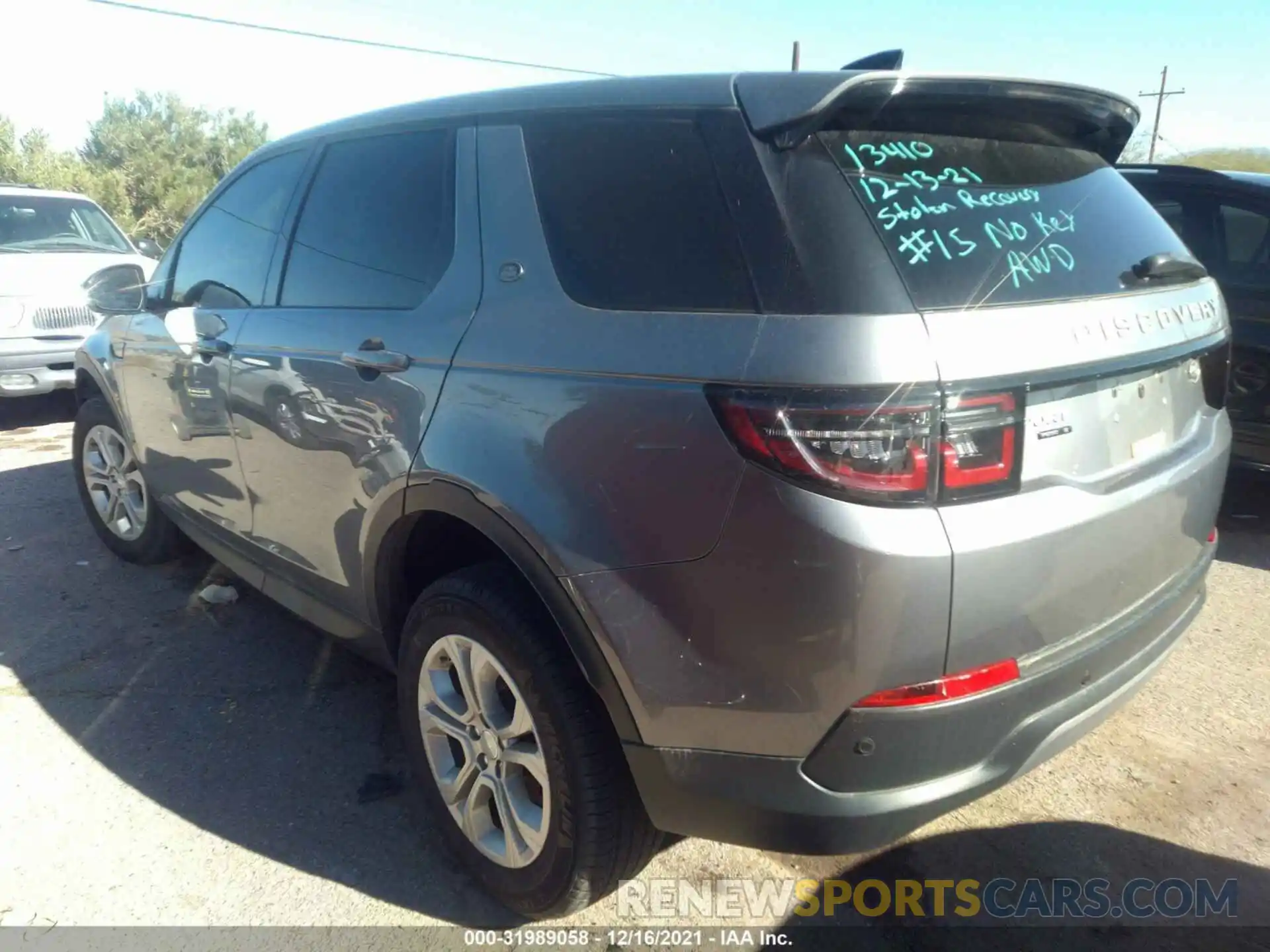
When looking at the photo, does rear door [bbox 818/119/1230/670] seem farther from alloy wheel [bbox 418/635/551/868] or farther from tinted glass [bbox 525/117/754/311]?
alloy wheel [bbox 418/635/551/868]

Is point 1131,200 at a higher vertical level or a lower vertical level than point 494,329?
higher

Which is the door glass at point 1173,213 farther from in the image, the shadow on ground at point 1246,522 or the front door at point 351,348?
the front door at point 351,348

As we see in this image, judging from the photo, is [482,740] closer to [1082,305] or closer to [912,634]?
[912,634]

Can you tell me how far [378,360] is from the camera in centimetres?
247

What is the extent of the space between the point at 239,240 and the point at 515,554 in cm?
211

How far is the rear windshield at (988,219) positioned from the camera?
1774 mm

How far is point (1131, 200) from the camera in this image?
2346mm

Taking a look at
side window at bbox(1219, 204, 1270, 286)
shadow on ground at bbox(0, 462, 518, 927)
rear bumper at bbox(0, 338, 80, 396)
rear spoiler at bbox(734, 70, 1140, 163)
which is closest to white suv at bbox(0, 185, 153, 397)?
rear bumper at bbox(0, 338, 80, 396)

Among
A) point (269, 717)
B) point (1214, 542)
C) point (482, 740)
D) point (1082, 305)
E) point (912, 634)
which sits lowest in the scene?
point (269, 717)

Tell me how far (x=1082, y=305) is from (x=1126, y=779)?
1.64 m

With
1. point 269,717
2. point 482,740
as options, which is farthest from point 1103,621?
point 269,717
